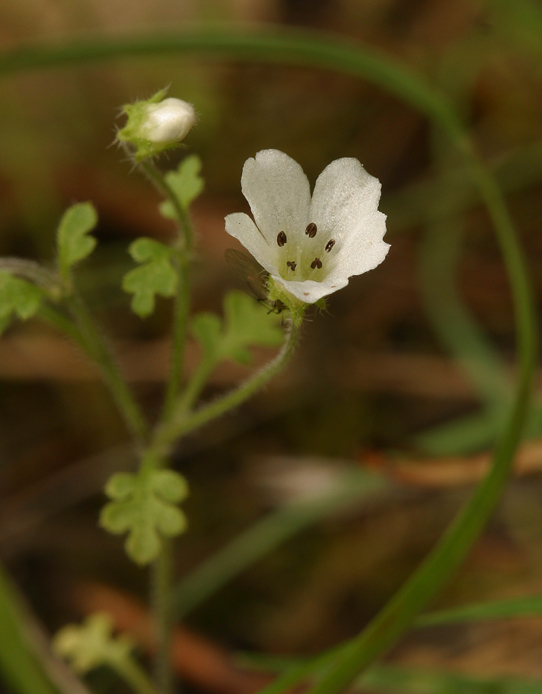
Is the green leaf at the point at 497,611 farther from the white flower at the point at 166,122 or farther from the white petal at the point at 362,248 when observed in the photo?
the white flower at the point at 166,122

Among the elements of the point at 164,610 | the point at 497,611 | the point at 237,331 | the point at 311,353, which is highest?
the point at 311,353

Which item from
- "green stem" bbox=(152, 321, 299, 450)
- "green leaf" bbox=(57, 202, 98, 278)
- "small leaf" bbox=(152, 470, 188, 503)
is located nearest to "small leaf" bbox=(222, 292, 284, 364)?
"green stem" bbox=(152, 321, 299, 450)

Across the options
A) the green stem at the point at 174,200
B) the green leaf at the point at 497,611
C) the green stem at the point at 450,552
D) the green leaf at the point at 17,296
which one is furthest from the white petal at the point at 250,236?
the green leaf at the point at 497,611

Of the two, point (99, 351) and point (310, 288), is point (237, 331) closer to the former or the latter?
point (99, 351)

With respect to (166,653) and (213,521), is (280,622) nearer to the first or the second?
(213,521)

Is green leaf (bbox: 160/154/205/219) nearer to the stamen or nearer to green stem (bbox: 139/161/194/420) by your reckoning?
green stem (bbox: 139/161/194/420)

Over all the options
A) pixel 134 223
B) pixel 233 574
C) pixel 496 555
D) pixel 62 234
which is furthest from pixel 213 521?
pixel 62 234

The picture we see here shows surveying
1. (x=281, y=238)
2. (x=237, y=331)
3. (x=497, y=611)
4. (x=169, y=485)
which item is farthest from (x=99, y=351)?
(x=497, y=611)
